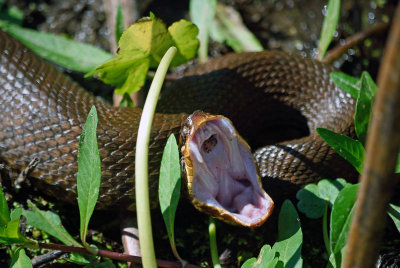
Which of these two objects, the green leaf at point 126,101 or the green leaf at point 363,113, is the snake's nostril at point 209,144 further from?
the green leaf at point 363,113

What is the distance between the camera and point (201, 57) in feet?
13.9

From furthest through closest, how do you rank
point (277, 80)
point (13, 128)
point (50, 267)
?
point (277, 80), point (13, 128), point (50, 267)

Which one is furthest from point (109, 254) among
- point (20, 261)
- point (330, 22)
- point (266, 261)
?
point (330, 22)

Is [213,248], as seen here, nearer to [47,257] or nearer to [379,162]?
[47,257]

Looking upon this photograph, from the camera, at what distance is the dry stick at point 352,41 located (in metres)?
4.40

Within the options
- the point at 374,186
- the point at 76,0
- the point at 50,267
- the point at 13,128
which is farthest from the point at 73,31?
the point at 374,186

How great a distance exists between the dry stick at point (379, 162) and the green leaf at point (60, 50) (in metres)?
2.87

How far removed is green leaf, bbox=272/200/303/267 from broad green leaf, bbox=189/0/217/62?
1874 mm

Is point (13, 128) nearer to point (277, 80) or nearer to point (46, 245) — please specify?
point (46, 245)

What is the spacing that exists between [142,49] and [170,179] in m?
0.96

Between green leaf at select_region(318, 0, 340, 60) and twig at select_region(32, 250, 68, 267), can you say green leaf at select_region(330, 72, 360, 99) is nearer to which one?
green leaf at select_region(318, 0, 340, 60)

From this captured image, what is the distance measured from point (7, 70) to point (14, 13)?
4.66 ft

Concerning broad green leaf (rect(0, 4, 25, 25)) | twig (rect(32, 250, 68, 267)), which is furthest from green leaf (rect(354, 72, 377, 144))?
broad green leaf (rect(0, 4, 25, 25))

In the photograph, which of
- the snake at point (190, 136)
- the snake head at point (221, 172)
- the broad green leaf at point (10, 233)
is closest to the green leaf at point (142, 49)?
the snake at point (190, 136)
